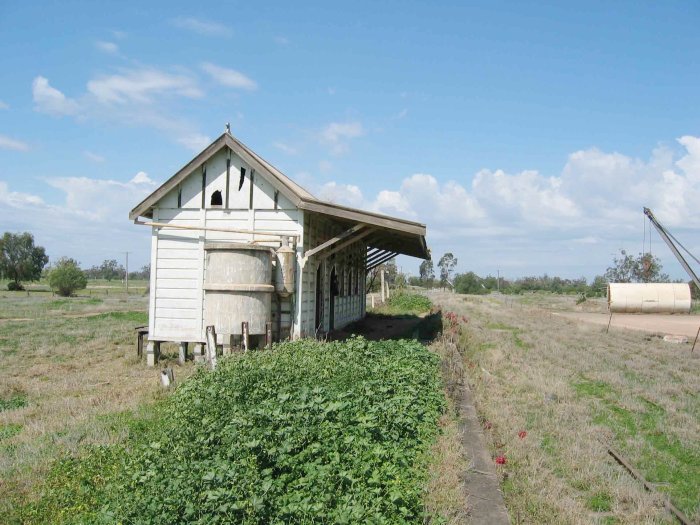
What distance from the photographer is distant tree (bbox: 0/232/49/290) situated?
7131 cm

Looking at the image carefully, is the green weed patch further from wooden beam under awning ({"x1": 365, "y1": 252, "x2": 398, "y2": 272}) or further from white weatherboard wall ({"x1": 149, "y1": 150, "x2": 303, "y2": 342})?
white weatherboard wall ({"x1": 149, "y1": 150, "x2": 303, "y2": 342})

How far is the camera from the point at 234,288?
10102 millimetres

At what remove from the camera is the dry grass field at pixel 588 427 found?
5.52 m

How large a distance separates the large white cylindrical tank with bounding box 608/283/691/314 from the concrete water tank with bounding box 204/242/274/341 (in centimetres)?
2839

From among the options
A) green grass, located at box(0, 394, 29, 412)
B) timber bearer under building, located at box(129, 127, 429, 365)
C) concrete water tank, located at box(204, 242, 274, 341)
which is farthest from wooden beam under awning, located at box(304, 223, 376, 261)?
green grass, located at box(0, 394, 29, 412)

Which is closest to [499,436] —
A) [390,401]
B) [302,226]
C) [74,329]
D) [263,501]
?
[390,401]

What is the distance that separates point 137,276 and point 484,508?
166767 millimetres

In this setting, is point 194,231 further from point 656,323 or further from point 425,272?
point 425,272

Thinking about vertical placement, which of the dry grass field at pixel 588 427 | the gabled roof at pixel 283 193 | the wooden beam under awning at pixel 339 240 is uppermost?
the gabled roof at pixel 283 193

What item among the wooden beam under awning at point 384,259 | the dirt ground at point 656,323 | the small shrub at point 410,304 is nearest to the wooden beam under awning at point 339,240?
the wooden beam under awning at point 384,259

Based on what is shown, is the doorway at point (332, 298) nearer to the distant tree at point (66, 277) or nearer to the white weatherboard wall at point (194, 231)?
the white weatherboard wall at point (194, 231)

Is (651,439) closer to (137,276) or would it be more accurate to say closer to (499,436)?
(499,436)

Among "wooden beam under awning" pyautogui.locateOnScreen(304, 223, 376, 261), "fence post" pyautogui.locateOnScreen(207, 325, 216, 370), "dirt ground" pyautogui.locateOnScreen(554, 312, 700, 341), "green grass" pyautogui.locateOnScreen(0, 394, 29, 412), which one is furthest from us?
"dirt ground" pyautogui.locateOnScreen(554, 312, 700, 341)

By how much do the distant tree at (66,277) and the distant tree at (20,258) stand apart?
16289 millimetres
